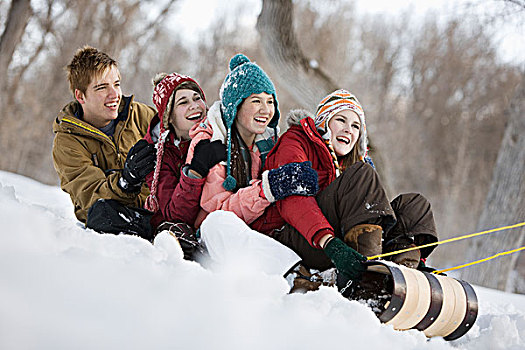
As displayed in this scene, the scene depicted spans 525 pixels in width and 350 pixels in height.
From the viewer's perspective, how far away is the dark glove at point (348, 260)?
1.62m

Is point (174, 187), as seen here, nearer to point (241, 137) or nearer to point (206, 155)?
point (206, 155)

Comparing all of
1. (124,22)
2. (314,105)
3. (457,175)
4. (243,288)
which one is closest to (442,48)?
(457,175)

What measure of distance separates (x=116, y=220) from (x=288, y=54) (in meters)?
3.69

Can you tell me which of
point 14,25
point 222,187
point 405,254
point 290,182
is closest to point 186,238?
point 222,187

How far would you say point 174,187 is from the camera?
7.72 ft

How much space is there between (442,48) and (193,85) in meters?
16.8

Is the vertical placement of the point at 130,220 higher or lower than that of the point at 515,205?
lower

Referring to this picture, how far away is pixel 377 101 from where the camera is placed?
17469 millimetres

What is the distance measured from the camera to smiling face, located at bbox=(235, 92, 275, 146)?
2.34 metres

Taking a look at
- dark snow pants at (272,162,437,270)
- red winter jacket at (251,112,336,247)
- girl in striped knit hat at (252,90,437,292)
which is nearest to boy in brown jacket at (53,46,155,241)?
red winter jacket at (251,112,336,247)

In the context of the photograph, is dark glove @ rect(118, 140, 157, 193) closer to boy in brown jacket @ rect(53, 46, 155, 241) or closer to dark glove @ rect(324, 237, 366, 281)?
boy in brown jacket @ rect(53, 46, 155, 241)

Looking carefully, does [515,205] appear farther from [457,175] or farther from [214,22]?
[214,22]

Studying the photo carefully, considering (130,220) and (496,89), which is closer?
(130,220)

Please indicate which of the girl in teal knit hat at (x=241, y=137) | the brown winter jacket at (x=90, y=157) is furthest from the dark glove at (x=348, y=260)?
the brown winter jacket at (x=90, y=157)
